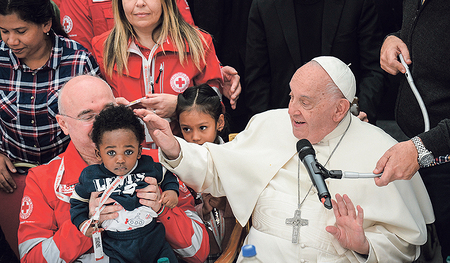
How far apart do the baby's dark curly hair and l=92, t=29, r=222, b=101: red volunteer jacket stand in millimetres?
936

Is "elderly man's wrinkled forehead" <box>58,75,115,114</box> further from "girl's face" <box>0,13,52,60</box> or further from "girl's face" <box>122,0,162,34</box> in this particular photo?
"girl's face" <box>122,0,162,34</box>

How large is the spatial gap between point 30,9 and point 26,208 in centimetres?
139

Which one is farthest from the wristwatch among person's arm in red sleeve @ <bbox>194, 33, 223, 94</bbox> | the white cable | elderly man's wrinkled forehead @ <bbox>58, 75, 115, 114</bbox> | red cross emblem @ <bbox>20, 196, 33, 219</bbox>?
red cross emblem @ <bbox>20, 196, 33, 219</bbox>

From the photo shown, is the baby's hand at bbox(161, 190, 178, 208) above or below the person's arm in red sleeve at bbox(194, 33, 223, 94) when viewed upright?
below

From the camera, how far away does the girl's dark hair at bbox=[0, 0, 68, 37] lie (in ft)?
10.7

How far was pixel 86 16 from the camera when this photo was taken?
4.29m

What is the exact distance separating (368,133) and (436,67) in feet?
2.00

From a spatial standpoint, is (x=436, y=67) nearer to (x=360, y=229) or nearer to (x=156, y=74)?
(x=360, y=229)

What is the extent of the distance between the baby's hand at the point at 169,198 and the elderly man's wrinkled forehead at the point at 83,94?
0.75 meters

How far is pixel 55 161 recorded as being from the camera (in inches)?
126

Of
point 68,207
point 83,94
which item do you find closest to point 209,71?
point 83,94

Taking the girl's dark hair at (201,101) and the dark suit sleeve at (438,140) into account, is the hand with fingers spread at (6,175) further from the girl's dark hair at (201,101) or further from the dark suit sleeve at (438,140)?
the dark suit sleeve at (438,140)

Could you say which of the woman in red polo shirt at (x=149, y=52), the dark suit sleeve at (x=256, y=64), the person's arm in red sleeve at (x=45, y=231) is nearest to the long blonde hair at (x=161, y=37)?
the woman in red polo shirt at (x=149, y=52)

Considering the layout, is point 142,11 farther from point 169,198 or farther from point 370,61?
point 370,61
